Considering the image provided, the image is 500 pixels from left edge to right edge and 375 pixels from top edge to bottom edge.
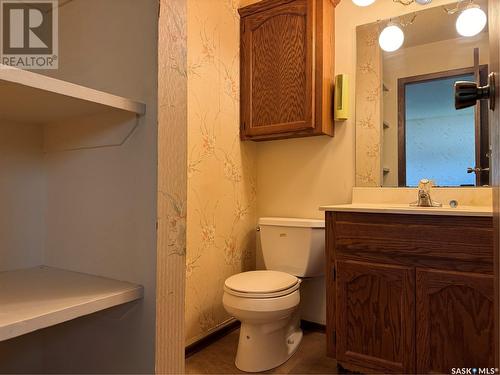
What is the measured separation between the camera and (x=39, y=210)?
2.62 ft

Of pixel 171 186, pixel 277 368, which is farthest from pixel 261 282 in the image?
pixel 171 186

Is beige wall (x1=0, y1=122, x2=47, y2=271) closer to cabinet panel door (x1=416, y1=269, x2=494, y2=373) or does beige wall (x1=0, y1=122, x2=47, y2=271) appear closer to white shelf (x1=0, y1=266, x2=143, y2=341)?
white shelf (x1=0, y1=266, x2=143, y2=341)

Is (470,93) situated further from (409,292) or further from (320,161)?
(320,161)

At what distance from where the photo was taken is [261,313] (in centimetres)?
155

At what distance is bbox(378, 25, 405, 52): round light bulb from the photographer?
6.30ft

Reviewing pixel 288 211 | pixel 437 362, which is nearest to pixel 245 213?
pixel 288 211

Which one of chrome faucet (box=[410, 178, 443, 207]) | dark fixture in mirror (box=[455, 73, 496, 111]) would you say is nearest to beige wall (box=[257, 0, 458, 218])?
chrome faucet (box=[410, 178, 443, 207])

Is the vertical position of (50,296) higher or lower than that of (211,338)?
higher

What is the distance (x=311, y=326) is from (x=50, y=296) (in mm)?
1872

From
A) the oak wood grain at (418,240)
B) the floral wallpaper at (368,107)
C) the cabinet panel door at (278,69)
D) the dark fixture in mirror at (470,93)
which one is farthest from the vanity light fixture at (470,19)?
the dark fixture in mirror at (470,93)

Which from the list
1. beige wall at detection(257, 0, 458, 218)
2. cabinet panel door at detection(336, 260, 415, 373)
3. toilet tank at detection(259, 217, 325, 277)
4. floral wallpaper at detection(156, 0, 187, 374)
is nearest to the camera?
floral wallpaper at detection(156, 0, 187, 374)

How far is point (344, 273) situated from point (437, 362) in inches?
19.3

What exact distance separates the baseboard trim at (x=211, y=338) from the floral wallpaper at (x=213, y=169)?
1.1 inches

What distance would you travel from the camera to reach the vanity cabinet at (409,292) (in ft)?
4.22
